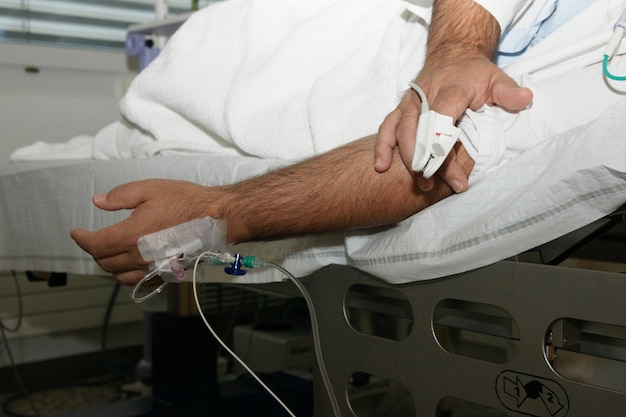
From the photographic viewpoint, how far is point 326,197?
792 millimetres

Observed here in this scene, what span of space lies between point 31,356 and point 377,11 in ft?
4.56

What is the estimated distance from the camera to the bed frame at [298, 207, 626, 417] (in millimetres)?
613

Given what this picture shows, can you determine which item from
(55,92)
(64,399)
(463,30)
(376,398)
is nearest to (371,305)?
(463,30)

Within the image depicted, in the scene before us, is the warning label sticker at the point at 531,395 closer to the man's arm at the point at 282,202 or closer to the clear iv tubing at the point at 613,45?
the man's arm at the point at 282,202

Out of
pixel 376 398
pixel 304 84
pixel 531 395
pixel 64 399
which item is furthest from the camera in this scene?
pixel 64 399

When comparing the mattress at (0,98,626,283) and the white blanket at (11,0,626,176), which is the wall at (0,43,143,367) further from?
the mattress at (0,98,626,283)

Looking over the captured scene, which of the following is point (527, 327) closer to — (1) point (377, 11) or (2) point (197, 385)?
(1) point (377, 11)

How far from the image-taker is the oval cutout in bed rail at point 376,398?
1.58 metres

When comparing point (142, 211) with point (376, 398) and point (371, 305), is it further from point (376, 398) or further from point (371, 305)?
point (376, 398)

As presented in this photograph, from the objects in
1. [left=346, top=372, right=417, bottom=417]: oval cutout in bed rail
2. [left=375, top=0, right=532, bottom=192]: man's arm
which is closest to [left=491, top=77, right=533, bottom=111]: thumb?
[left=375, top=0, right=532, bottom=192]: man's arm

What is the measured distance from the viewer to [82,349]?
2.09 m

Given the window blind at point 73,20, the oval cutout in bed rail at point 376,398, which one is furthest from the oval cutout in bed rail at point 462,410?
the window blind at point 73,20

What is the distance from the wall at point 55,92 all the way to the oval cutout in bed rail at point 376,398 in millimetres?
1095

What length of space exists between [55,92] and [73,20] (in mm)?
288
